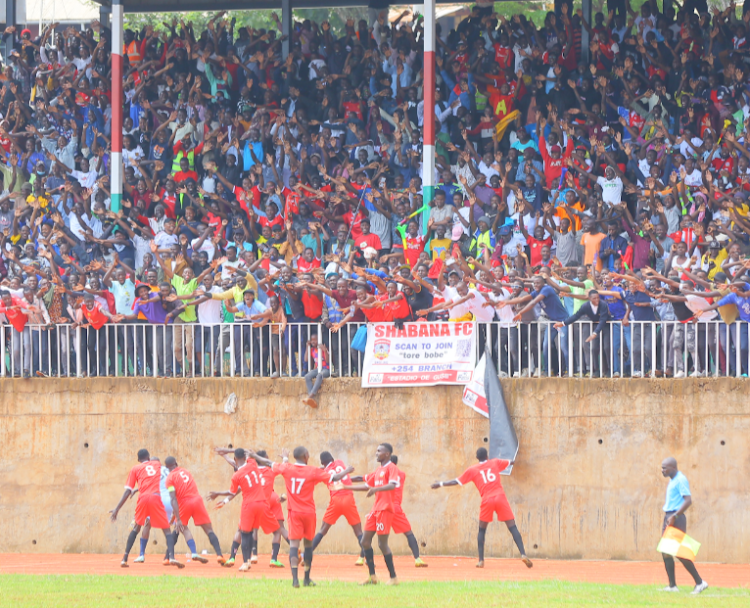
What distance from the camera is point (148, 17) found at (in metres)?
41.1

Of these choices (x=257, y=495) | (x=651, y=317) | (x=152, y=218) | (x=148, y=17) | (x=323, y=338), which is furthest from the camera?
(x=148, y=17)

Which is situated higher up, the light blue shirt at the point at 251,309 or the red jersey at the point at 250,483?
the light blue shirt at the point at 251,309

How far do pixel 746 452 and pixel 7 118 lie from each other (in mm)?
15831

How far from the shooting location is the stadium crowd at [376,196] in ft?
60.4

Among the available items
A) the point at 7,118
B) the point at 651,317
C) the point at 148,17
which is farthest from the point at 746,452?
the point at 148,17

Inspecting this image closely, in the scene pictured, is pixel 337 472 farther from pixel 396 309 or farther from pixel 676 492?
pixel 676 492

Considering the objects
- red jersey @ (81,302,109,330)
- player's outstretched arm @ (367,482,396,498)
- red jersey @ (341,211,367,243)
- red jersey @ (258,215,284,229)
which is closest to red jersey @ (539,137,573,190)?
red jersey @ (341,211,367,243)

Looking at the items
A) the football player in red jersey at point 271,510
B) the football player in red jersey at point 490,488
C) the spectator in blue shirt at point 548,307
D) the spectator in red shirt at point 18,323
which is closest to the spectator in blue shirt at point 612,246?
the spectator in blue shirt at point 548,307

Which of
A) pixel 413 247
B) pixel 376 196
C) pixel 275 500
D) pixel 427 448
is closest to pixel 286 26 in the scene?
pixel 376 196

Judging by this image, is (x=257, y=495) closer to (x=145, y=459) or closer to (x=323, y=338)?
(x=145, y=459)

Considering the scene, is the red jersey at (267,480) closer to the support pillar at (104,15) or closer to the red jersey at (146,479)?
the red jersey at (146,479)

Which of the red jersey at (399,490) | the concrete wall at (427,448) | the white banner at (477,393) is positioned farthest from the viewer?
the white banner at (477,393)

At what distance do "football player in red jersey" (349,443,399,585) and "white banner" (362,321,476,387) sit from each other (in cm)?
301

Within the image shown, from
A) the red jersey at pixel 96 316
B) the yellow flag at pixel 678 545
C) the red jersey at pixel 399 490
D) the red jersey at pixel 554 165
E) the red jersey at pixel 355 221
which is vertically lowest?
the yellow flag at pixel 678 545
